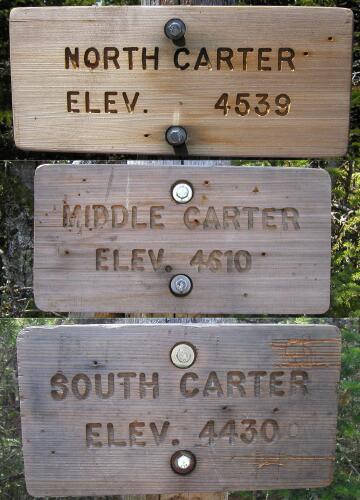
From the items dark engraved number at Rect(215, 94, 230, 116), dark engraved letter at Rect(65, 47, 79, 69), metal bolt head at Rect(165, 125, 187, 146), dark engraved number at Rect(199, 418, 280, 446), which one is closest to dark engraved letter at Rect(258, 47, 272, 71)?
dark engraved number at Rect(215, 94, 230, 116)

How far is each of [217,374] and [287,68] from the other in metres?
0.84

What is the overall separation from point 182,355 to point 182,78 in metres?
0.74

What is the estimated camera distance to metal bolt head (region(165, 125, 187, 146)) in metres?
1.64

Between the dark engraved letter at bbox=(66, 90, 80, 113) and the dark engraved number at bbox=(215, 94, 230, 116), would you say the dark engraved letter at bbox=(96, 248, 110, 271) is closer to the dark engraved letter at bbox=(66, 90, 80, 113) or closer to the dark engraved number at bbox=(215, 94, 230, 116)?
the dark engraved letter at bbox=(66, 90, 80, 113)

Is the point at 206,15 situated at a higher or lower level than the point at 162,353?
higher

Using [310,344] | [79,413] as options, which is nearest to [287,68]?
[310,344]

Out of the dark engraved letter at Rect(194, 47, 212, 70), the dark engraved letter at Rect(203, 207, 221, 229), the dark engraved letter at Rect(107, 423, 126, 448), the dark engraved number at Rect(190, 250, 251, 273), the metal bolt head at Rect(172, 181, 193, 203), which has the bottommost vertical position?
the dark engraved letter at Rect(107, 423, 126, 448)

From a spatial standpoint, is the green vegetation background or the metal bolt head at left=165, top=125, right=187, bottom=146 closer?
the metal bolt head at left=165, top=125, right=187, bottom=146

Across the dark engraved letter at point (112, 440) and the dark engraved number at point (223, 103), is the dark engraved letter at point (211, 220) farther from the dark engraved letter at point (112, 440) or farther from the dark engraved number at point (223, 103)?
the dark engraved letter at point (112, 440)

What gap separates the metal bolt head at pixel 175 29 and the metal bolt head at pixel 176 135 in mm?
230

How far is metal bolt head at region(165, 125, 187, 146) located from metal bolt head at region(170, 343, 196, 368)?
0.54 m

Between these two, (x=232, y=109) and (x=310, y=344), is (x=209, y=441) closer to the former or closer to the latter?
(x=310, y=344)

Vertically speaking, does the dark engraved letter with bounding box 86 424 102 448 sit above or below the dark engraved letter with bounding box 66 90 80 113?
below

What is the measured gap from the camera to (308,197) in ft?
5.44
